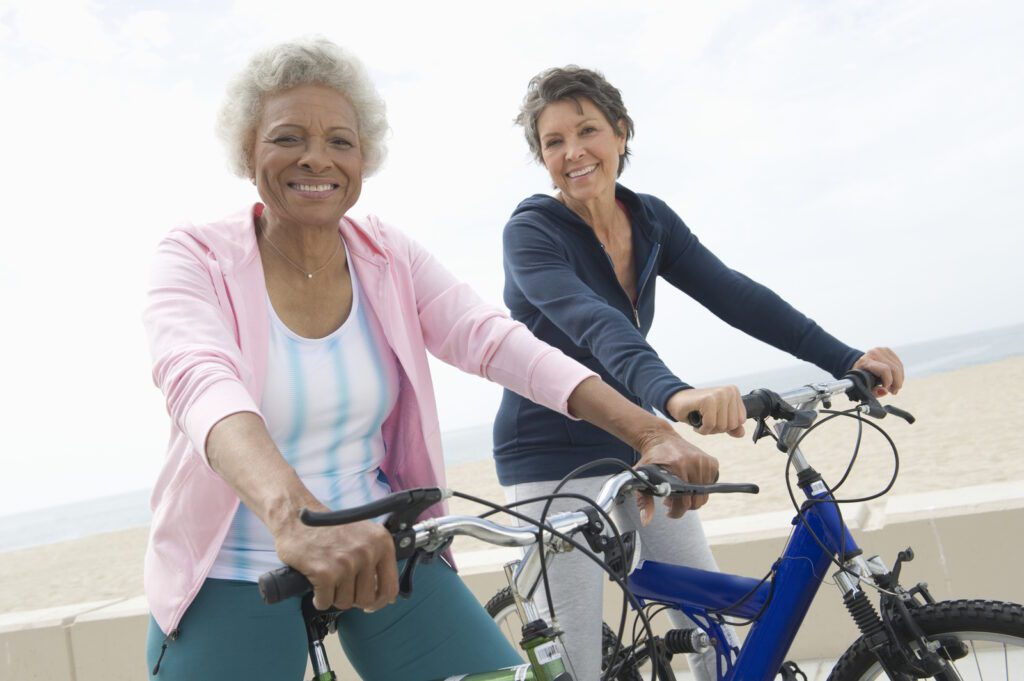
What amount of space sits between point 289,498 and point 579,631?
4.56 ft

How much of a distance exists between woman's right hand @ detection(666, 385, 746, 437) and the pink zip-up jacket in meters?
0.22

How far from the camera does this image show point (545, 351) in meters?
1.93

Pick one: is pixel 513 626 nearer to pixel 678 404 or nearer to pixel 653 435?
pixel 678 404

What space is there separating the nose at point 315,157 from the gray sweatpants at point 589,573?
1074 mm

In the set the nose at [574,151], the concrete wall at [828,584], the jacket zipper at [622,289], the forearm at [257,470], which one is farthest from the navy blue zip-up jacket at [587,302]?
the concrete wall at [828,584]

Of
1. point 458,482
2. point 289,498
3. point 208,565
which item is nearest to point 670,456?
point 289,498

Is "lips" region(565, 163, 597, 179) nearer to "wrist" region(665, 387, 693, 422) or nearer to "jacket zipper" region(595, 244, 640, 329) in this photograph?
"jacket zipper" region(595, 244, 640, 329)

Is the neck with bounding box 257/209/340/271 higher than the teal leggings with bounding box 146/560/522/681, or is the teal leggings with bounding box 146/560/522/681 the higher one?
the neck with bounding box 257/209/340/271

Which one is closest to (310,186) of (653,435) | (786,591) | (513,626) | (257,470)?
(257,470)

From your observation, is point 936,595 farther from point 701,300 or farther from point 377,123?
point 377,123

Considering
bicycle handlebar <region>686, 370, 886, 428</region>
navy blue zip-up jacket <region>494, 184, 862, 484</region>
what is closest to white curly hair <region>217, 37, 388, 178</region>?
navy blue zip-up jacket <region>494, 184, 862, 484</region>

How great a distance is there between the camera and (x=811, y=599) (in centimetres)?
216

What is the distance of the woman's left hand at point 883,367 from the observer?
2395 millimetres

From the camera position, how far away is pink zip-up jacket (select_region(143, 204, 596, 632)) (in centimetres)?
157
